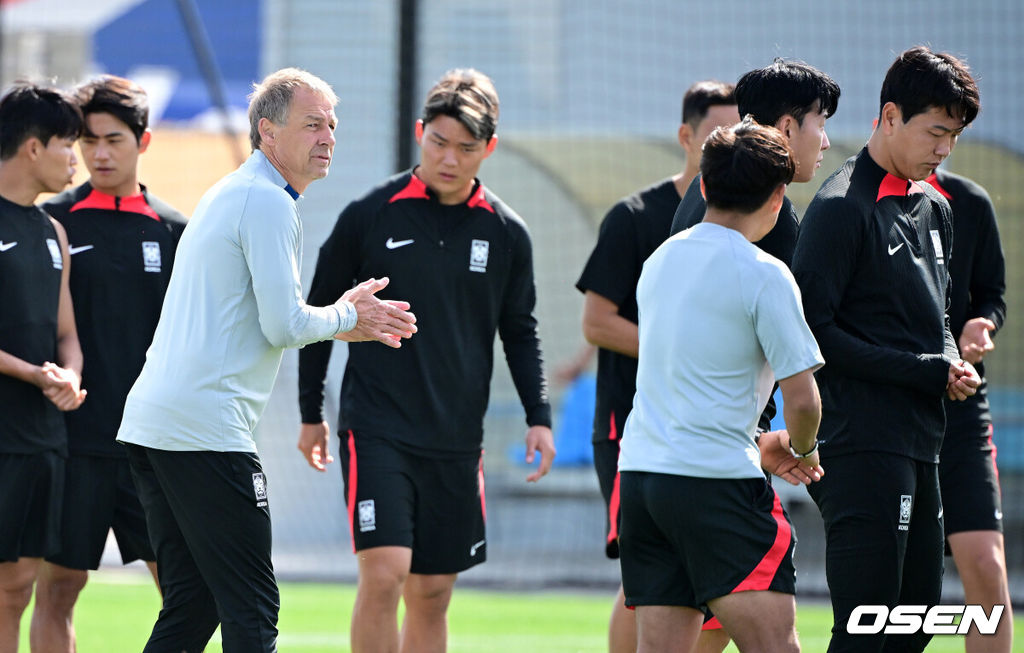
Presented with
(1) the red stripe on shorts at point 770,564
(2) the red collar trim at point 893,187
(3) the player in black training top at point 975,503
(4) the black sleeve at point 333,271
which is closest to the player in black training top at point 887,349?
(2) the red collar trim at point 893,187

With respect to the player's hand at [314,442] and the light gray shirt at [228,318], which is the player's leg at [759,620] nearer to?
the light gray shirt at [228,318]

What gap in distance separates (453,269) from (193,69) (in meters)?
11.6

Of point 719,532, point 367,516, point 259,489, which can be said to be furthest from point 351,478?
point 719,532

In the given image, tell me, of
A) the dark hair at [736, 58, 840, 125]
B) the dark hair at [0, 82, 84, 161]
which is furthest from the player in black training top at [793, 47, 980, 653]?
the dark hair at [0, 82, 84, 161]

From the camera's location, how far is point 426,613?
5.13 metres

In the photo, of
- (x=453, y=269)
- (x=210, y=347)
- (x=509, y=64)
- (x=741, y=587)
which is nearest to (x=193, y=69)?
(x=509, y=64)

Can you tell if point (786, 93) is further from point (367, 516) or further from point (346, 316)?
point (367, 516)

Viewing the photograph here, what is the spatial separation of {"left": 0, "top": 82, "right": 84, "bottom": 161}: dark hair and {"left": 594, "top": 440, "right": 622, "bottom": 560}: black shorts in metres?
2.49

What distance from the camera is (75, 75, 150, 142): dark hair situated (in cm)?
538

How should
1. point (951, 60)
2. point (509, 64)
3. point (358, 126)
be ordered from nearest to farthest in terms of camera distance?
1. point (951, 60)
2. point (358, 126)
3. point (509, 64)

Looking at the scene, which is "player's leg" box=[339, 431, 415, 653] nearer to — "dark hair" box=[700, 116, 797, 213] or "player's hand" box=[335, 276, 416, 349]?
"player's hand" box=[335, 276, 416, 349]

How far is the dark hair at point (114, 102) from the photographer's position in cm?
538

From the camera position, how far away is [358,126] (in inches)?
478

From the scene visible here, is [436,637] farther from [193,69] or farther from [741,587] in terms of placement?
[193,69]
